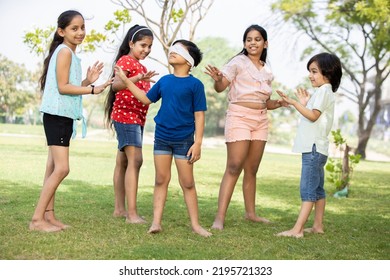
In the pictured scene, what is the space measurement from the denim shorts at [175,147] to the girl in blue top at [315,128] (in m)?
0.62

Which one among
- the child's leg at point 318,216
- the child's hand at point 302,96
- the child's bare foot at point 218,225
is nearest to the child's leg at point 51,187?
the child's bare foot at point 218,225

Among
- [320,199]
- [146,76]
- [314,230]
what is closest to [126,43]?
[146,76]

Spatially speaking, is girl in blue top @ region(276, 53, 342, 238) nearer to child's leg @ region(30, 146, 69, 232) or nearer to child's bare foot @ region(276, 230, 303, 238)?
child's bare foot @ region(276, 230, 303, 238)

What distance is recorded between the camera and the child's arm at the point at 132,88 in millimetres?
3410

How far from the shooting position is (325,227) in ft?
13.3

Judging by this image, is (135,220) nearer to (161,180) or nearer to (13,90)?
(161,180)

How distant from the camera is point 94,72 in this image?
363cm

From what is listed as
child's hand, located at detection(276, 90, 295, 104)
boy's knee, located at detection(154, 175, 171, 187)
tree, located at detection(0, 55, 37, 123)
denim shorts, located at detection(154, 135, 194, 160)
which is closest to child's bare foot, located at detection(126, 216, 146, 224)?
boy's knee, located at detection(154, 175, 171, 187)

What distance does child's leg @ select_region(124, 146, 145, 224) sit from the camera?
12.4 ft

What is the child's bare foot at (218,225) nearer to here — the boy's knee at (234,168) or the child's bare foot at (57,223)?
the boy's knee at (234,168)

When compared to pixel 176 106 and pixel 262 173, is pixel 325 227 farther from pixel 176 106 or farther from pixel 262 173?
pixel 262 173

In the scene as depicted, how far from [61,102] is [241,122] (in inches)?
43.1

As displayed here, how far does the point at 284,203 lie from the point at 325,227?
1416 millimetres

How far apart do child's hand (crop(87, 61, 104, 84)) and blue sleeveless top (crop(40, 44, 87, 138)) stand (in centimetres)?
10
